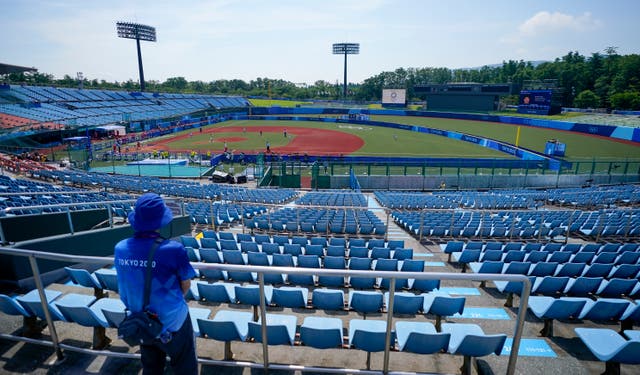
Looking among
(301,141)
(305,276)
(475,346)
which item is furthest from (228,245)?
(301,141)

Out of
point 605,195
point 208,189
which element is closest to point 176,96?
point 208,189

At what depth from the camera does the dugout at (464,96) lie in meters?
78.2

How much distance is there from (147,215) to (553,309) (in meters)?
5.41

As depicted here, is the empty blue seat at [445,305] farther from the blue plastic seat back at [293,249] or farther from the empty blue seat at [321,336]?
the blue plastic seat back at [293,249]

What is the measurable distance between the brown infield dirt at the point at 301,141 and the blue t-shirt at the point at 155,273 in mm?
40823

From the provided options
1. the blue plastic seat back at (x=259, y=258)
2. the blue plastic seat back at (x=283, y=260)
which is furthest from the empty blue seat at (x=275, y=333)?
the blue plastic seat back at (x=259, y=258)

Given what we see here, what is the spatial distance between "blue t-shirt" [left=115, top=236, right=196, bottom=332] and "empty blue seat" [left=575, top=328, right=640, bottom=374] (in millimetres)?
4439

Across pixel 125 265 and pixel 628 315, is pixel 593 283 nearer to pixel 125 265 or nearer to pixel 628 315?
pixel 628 315

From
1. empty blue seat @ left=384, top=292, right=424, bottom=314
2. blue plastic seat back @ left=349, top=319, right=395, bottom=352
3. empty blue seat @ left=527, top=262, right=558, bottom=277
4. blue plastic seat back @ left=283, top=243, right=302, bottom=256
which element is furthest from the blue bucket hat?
empty blue seat @ left=527, top=262, right=558, bottom=277

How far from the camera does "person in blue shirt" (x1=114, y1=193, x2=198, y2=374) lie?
2.55m

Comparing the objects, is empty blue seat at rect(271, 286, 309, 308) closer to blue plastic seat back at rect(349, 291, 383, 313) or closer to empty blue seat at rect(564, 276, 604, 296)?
blue plastic seat back at rect(349, 291, 383, 313)

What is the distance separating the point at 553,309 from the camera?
15.5 ft

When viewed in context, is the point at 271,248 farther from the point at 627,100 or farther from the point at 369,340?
the point at 627,100

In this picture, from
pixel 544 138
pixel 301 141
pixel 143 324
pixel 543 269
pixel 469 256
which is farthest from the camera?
pixel 301 141
